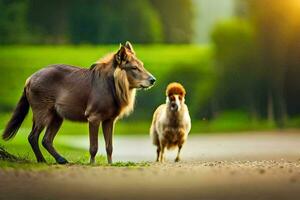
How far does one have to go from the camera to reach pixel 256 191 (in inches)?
343

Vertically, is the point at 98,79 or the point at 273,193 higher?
the point at 98,79

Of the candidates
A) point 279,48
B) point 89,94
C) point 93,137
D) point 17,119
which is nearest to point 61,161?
point 93,137

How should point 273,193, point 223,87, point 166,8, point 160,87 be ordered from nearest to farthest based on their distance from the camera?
point 273,193 → point 160,87 → point 223,87 → point 166,8

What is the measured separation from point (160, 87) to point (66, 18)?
679 cm

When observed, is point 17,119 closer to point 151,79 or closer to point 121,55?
point 121,55

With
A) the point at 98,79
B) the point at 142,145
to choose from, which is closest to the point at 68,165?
the point at 98,79

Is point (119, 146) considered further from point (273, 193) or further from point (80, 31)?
point (273, 193)

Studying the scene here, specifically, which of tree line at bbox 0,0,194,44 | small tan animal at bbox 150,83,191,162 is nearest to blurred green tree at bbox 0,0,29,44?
tree line at bbox 0,0,194,44

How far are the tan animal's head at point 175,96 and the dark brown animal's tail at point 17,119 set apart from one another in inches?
103

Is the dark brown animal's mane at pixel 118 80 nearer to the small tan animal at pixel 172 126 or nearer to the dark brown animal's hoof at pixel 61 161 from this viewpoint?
the dark brown animal's hoof at pixel 61 161

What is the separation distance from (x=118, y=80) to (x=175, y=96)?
2.05 metres

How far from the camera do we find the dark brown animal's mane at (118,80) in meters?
12.4

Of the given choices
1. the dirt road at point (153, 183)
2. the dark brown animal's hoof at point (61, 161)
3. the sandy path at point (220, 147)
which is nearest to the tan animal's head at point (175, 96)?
the sandy path at point (220, 147)

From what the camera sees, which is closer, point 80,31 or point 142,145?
point 142,145
